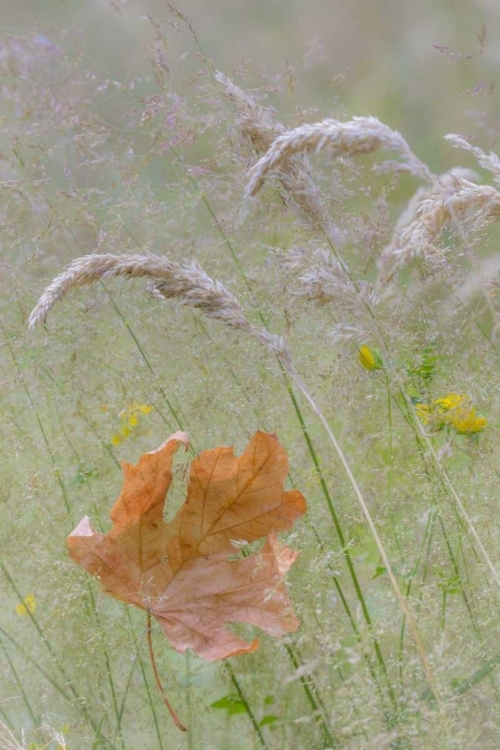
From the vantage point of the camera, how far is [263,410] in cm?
59

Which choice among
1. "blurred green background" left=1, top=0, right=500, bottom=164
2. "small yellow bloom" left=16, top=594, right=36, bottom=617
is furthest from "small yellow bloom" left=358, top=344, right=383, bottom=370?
"blurred green background" left=1, top=0, right=500, bottom=164

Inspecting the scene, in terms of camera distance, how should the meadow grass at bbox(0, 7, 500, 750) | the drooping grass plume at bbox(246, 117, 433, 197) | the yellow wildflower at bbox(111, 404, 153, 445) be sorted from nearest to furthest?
1. the drooping grass plume at bbox(246, 117, 433, 197)
2. the meadow grass at bbox(0, 7, 500, 750)
3. the yellow wildflower at bbox(111, 404, 153, 445)

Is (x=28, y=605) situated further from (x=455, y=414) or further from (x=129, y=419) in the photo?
(x=455, y=414)

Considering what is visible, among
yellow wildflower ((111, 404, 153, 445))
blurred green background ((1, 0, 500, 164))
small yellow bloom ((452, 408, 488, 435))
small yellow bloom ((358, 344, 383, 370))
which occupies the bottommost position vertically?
small yellow bloom ((452, 408, 488, 435))

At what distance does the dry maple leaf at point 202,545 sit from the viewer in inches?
19.0

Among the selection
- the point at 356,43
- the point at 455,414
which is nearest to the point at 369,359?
the point at 455,414

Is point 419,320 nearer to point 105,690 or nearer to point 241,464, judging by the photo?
point 241,464

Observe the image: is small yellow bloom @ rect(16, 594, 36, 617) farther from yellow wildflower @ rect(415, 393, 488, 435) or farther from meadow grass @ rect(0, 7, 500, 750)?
yellow wildflower @ rect(415, 393, 488, 435)

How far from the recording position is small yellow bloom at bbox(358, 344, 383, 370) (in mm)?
534

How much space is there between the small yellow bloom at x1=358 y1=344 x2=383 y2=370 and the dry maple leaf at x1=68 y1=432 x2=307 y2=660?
0.31 feet

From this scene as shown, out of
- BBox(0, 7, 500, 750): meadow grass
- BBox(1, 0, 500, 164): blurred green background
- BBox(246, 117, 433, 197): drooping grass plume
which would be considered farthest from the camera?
BBox(1, 0, 500, 164): blurred green background

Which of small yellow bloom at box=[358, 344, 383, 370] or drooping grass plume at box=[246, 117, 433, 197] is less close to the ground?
drooping grass plume at box=[246, 117, 433, 197]

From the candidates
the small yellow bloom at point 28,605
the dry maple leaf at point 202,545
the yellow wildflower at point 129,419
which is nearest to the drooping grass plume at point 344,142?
the dry maple leaf at point 202,545

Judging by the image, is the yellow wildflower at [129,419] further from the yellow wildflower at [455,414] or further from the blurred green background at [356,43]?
the blurred green background at [356,43]
